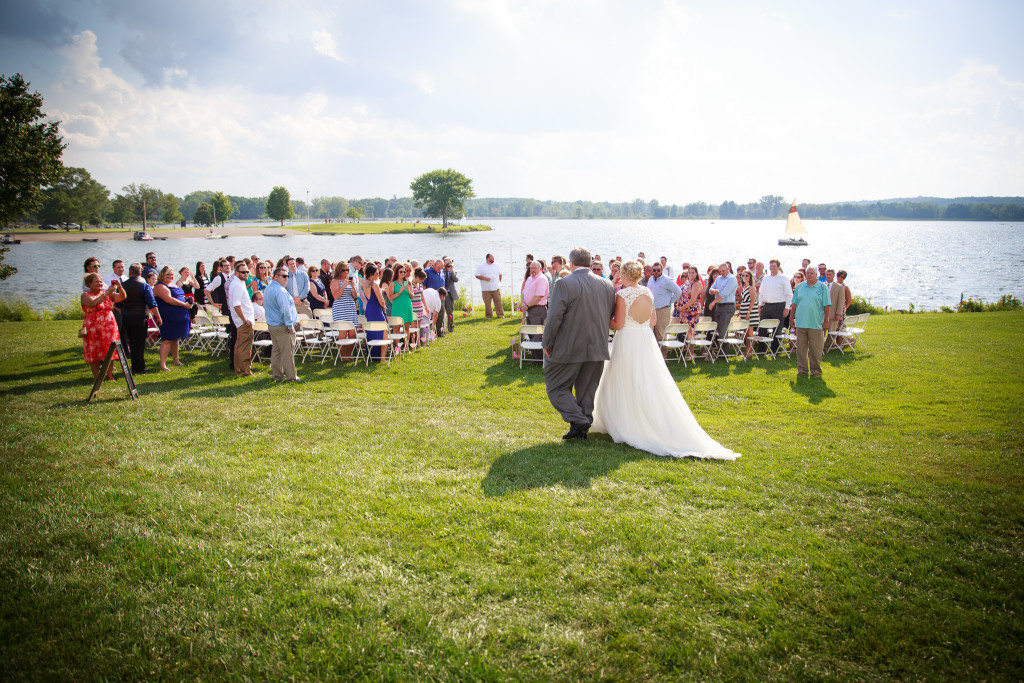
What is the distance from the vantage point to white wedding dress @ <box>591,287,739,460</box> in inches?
→ 237

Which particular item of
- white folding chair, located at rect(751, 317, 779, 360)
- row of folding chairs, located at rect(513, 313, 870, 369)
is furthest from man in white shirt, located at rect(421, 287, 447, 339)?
white folding chair, located at rect(751, 317, 779, 360)

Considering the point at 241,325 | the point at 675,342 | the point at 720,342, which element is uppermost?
the point at 241,325

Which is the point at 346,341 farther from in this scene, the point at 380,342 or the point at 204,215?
the point at 204,215

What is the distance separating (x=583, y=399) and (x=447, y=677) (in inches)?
162

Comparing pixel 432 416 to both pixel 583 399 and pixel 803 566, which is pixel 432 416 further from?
pixel 803 566

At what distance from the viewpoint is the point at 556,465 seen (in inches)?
216

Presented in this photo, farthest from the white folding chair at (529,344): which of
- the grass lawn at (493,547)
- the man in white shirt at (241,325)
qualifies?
the man in white shirt at (241,325)

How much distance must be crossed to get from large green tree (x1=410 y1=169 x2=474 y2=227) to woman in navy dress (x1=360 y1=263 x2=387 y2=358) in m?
97.5

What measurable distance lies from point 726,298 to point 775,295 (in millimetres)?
1323

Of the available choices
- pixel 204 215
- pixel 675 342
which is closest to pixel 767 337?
pixel 675 342

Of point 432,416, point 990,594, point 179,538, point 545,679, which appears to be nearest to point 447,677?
point 545,679

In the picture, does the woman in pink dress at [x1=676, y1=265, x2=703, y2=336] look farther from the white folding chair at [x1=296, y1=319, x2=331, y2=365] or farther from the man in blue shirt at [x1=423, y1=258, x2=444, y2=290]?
the white folding chair at [x1=296, y1=319, x2=331, y2=365]

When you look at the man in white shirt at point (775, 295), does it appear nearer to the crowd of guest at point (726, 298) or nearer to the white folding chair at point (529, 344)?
the crowd of guest at point (726, 298)

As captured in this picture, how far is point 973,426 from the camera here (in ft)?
22.5
